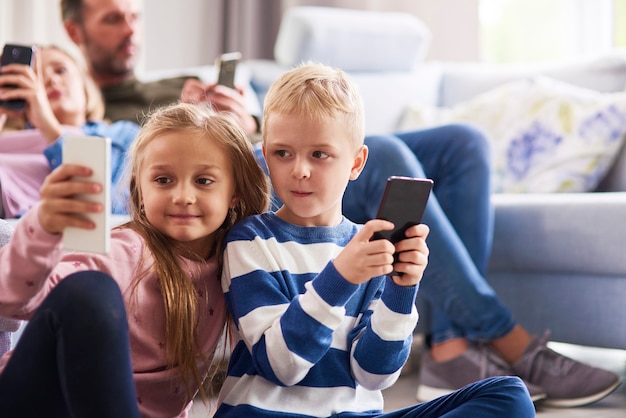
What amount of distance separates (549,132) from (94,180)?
1.79m

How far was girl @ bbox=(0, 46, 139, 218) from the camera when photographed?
1.70m

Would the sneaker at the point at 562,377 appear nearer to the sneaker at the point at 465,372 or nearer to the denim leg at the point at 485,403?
the sneaker at the point at 465,372

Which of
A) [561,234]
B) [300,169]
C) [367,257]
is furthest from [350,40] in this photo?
[367,257]

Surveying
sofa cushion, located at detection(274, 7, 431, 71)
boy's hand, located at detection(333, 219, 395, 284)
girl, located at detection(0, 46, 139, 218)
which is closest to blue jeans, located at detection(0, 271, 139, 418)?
boy's hand, located at detection(333, 219, 395, 284)

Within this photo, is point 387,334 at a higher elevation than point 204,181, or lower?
lower

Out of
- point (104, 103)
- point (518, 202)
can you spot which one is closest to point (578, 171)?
point (518, 202)

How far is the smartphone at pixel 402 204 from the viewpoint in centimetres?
96

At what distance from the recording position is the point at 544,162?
7.72 ft

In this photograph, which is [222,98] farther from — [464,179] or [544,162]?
[544,162]

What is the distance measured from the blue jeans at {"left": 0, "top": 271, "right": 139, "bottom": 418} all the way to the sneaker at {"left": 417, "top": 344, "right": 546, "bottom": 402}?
3.30ft

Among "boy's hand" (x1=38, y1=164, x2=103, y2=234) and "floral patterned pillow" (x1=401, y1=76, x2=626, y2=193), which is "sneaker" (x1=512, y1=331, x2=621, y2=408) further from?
"boy's hand" (x1=38, y1=164, x2=103, y2=234)

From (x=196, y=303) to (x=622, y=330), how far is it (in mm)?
1159

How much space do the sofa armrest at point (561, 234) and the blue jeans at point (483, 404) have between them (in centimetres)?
94

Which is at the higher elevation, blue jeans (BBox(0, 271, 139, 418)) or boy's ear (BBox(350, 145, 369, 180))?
boy's ear (BBox(350, 145, 369, 180))
